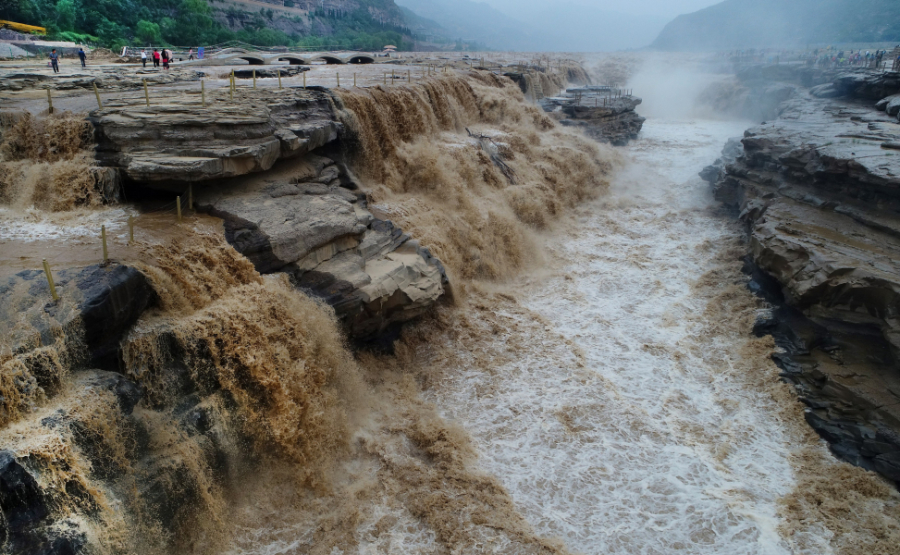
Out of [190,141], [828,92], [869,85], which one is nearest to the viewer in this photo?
[190,141]

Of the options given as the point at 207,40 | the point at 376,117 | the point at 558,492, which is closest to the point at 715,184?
the point at 376,117

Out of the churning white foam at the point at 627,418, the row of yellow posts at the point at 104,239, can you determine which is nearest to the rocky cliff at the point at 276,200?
the row of yellow posts at the point at 104,239

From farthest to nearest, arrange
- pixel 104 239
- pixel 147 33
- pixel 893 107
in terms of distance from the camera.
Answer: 1. pixel 147 33
2. pixel 893 107
3. pixel 104 239

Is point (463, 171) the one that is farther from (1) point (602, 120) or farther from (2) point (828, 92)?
(2) point (828, 92)

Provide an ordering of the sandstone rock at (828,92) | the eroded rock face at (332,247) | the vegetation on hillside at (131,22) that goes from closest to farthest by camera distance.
Answer: the eroded rock face at (332,247), the sandstone rock at (828,92), the vegetation on hillside at (131,22)

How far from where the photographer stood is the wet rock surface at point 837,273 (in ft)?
26.5

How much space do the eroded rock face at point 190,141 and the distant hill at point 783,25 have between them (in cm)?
8485

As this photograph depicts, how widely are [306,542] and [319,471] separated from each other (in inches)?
38.7

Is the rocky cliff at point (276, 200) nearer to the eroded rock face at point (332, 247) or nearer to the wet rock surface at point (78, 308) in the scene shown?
the eroded rock face at point (332, 247)

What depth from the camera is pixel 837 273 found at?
29.7 ft

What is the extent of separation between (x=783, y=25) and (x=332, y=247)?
373ft

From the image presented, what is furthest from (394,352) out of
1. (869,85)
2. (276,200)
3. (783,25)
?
(783,25)

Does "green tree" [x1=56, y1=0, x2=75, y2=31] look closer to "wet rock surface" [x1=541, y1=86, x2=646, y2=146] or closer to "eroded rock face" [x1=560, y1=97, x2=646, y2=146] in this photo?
"wet rock surface" [x1=541, y1=86, x2=646, y2=146]

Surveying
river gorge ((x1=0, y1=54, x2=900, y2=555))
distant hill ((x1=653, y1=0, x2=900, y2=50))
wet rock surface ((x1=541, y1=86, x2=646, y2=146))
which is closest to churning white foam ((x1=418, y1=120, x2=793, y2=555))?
river gorge ((x1=0, y1=54, x2=900, y2=555))
